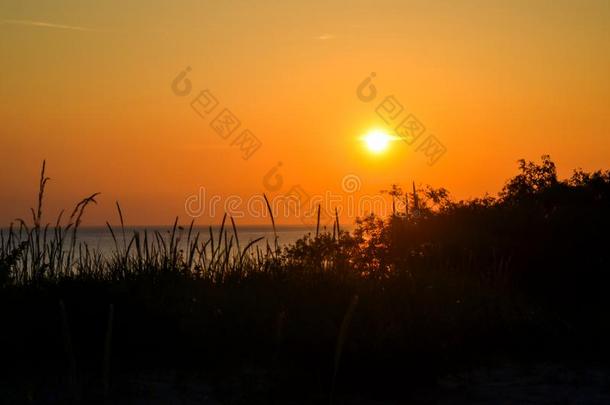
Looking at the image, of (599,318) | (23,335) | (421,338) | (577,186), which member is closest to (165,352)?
(23,335)

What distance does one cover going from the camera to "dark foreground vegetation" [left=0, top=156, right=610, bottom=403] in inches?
283

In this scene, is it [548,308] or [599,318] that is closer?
[599,318]

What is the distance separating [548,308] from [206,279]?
4.65m

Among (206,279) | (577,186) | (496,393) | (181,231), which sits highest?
(577,186)

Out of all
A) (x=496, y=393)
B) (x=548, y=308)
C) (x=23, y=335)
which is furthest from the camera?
(x=548, y=308)

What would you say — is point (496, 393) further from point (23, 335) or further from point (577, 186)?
point (577, 186)

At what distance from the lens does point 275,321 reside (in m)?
7.84

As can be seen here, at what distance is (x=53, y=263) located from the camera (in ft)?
34.5

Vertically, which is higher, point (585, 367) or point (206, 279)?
point (206, 279)

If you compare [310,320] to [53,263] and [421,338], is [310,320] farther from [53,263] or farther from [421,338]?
[53,263]

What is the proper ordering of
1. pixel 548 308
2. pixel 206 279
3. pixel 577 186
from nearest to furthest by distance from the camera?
pixel 206 279, pixel 548 308, pixel 577 186

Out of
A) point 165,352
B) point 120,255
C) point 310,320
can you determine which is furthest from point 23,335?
point 120,255

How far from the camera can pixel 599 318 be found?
10.2m

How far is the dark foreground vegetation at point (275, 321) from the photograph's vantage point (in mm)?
7199
